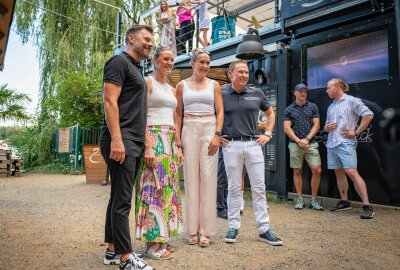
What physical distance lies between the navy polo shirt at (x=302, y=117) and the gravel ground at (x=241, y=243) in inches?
50.8

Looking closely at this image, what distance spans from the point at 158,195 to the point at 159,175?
18 cm

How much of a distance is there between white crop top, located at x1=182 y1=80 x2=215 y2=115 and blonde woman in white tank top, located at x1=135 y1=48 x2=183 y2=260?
0.97 feet

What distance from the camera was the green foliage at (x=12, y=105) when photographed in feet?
50.5

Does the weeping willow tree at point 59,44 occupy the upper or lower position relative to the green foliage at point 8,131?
upper

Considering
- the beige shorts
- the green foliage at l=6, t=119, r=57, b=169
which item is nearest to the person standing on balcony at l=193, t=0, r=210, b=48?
the beige shorts

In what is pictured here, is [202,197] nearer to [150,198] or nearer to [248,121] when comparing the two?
[150,198]

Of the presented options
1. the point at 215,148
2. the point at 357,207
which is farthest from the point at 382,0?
the point at 215,148

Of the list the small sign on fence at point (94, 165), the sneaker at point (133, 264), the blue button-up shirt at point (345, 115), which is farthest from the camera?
the small sign on fence at point (94, 165)

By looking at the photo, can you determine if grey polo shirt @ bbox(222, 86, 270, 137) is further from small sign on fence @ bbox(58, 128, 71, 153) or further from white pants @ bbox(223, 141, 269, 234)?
small sign on fence @ bbox(58, 128, 71, 153)

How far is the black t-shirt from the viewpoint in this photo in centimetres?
263

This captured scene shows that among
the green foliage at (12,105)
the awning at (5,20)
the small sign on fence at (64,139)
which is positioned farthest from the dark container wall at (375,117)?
the green foliage at (12,105)

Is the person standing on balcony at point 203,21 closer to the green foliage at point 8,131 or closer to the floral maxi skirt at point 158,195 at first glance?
the floral maxi skirt at point 158,195

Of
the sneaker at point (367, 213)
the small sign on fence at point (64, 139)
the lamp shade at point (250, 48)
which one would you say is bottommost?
the sneaker at point (367, 213)

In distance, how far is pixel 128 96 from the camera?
272cm
